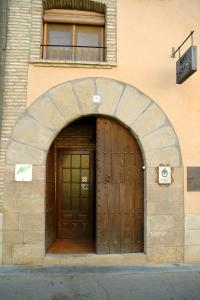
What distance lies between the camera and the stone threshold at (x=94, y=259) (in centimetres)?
553

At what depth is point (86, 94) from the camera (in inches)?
230

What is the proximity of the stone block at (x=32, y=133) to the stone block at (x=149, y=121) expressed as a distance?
5.84 feet

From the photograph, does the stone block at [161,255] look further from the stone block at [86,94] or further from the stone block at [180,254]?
the stone block at [86,94]

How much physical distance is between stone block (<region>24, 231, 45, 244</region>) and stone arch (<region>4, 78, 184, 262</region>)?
3.23 ft

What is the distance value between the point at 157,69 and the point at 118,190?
2733mm

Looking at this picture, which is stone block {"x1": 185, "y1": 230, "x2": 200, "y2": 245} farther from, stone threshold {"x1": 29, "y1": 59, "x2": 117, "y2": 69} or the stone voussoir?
stone threshold {"x1": 29, "y1": 59, "x2": 117, "y2": 69}

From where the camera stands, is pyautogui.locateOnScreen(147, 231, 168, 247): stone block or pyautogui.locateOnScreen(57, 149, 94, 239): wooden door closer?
pyautogui.locateOnScreen(147, 231, 168, 247): stone block

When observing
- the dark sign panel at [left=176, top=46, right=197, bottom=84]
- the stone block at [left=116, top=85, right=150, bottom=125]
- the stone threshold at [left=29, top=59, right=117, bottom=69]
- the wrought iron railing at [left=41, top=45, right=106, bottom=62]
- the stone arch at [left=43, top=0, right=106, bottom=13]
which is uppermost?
the stone arch at [left=43, top=0, right=106, bottom=13]

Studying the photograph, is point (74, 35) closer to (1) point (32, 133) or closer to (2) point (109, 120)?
(2) point (109, 120)

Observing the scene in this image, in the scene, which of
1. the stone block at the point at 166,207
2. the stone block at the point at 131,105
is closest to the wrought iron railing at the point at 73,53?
the stone block at the point at 131,105

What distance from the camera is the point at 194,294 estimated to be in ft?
15.1

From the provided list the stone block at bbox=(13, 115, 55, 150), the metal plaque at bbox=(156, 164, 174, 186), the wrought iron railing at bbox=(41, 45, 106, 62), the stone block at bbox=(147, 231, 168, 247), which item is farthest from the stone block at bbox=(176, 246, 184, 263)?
the wrought iron railing at bbox=(41, 45, 106, 62)

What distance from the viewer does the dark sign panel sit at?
5055mm

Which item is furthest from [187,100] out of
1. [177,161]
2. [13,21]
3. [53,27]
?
[13,21]
